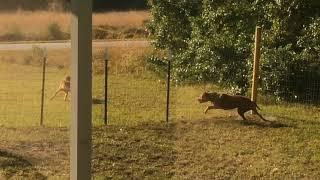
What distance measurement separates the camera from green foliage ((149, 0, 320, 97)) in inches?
394

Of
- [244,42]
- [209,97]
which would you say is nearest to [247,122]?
[209,97]

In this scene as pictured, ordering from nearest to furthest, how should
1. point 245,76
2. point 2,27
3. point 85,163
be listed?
point 85,163 → point 2,27 → point 245,76

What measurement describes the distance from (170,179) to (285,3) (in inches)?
208

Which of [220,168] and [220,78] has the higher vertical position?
[220,78]

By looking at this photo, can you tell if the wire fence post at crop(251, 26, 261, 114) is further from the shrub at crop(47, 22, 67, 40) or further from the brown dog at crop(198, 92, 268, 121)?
the shrub at crop(47, 22, 67, 40)

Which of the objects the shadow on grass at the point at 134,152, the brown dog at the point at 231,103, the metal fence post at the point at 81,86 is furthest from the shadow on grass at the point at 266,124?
the metal fence post at the point at 81,86

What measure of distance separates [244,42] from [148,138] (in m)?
3.97

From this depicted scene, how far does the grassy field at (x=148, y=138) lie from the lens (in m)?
6.18

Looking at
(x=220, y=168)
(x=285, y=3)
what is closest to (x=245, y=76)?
(x=285, y=3)

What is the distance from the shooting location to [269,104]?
9828 mm

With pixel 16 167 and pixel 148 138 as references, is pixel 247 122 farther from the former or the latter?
pixel 16 167

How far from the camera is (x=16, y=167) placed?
19.7 feet

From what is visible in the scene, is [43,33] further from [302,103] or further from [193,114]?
[302,103]

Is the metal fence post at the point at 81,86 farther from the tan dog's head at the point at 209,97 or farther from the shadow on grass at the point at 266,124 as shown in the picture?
the tan dog's head at the point at 209,97
